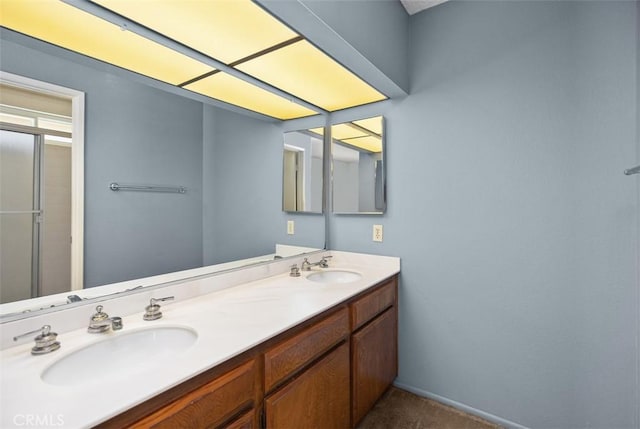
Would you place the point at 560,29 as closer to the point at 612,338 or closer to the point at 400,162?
the point at 400,162

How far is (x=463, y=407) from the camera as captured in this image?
177 centimetres

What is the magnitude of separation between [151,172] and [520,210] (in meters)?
1.90

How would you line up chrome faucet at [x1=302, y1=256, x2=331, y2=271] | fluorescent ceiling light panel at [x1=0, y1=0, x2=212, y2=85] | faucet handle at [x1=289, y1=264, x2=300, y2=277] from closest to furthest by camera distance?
fluorescent ceiling light panel at [x1=0, y1=0, x2=212, y2=85] → faucet handle at [x1=289, y1=264, x2=300, y2=277] → chrome faucet at [x1=302, y1=256, x2=331, y2=271]

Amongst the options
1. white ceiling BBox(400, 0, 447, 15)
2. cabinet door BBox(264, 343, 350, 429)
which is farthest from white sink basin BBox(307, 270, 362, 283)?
white ceiling BBox(400, 0, 447, 15)

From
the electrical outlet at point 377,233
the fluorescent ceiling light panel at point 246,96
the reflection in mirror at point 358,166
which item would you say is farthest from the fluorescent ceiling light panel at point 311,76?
the electrical outlet at point 377,233

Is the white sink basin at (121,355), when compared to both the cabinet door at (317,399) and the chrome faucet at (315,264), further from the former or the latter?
the chrome faucet at (315,264)

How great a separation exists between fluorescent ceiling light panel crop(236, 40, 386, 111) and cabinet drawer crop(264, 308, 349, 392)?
1308 mm

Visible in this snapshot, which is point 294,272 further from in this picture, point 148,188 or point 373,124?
point 373,124

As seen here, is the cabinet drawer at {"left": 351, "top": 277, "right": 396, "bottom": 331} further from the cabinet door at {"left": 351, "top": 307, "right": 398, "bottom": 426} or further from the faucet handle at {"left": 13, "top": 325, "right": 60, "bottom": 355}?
the faucet handle at {"left": 13, "top": 325, "right": 60, "bottom": 355}

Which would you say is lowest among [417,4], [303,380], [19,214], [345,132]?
[303,380]

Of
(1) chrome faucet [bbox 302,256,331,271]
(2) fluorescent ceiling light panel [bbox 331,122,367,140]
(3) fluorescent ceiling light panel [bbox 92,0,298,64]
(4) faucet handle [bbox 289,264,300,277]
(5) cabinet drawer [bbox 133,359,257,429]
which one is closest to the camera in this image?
(5) cabinet drawer [bbox 133,359,257,429]

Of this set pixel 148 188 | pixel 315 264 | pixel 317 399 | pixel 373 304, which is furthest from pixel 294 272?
pixel 148 188

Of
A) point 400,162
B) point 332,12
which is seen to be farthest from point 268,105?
point 400,162

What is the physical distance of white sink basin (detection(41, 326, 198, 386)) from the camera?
0.82m
